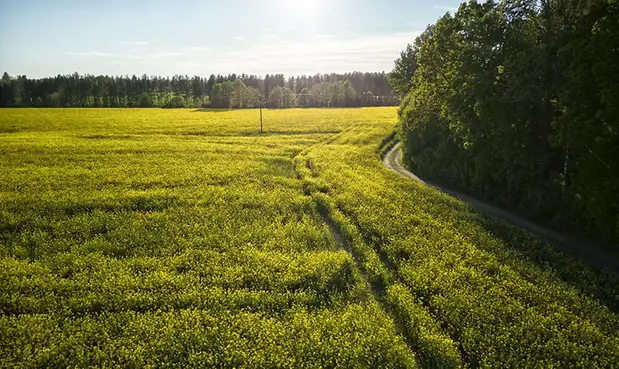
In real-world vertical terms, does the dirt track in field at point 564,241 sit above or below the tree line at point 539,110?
below

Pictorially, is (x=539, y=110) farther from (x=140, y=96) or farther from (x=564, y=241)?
(x=140, y=96)

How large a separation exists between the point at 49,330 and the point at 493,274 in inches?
663

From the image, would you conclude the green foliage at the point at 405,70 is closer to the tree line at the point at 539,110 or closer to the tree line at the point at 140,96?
the tree line at the point at 539,110

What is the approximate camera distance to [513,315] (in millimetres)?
14625

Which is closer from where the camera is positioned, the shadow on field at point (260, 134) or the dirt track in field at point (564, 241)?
the dirt track in field at point (564, 241)

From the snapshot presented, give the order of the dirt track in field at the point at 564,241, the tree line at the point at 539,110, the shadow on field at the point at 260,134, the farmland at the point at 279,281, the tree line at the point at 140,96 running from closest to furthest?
the farmland at the point at 279,281 < the dirt track in field at the point at 564,241 < the tree line at the point at 539,110 < the shadow on field at the point at 260,134 < the tree line at the point at 140,96

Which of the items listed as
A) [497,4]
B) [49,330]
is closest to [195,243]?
[49,330]

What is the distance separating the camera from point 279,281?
680 inches

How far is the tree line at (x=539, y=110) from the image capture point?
20.8 meters

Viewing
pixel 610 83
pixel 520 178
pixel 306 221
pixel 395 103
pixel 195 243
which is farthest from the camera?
pixel 395 103

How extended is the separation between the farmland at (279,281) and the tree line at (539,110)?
3830 millimetres

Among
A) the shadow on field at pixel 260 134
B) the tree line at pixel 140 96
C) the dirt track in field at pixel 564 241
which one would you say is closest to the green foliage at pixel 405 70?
the shadow on field at pixel 260 134

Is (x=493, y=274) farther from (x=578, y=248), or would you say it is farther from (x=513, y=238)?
(x=578, y=248)

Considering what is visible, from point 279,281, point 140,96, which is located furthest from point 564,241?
point 140,96
